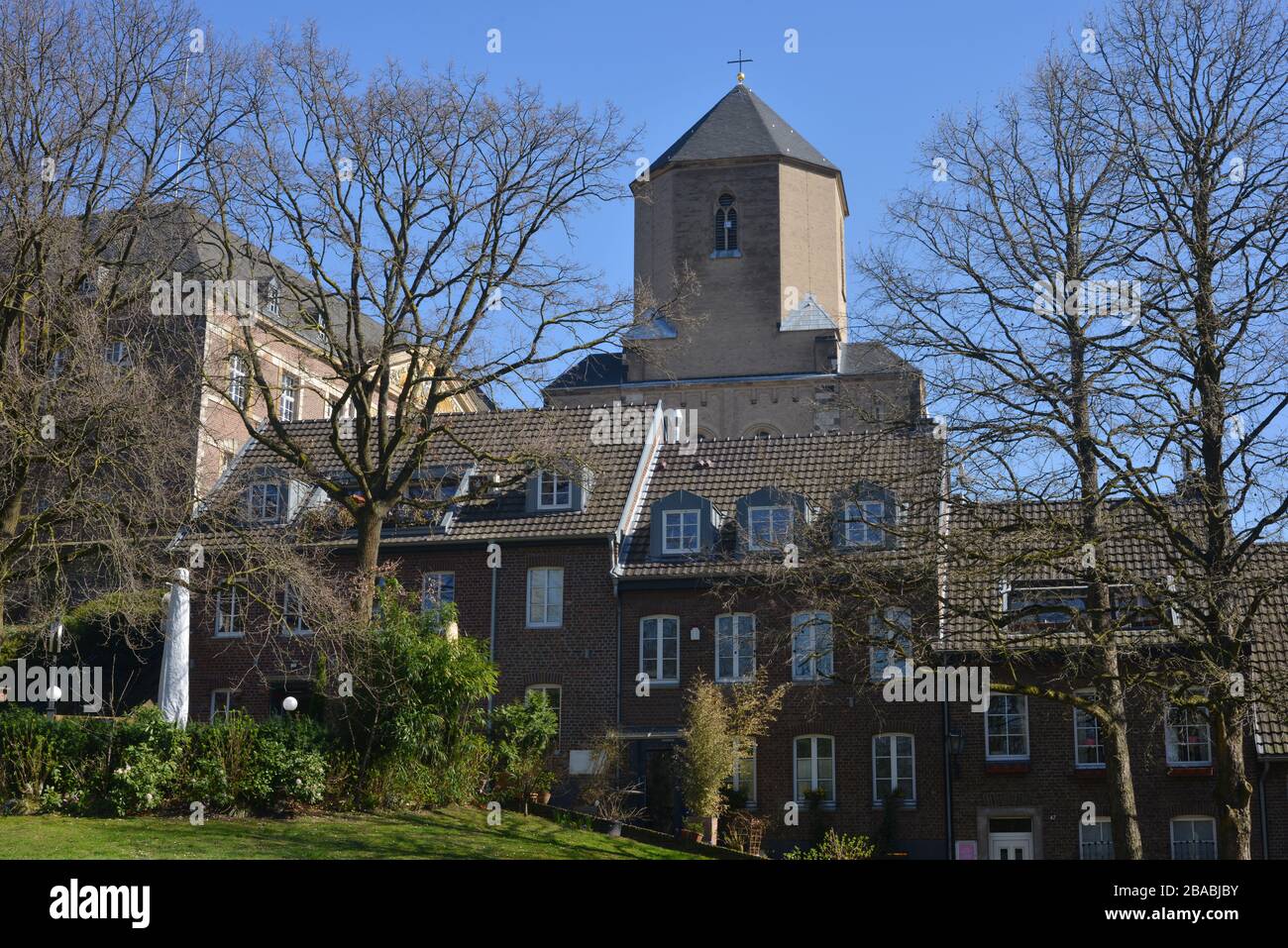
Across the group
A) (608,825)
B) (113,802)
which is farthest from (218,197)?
(608,825)

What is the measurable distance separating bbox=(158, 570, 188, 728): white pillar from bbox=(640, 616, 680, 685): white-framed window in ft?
35.0

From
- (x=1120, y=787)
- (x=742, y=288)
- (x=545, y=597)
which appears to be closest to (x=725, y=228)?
(x=742, y=288)

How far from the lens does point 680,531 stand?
1411 inches

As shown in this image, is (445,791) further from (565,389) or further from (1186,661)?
(565,389)

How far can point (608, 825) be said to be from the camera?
2784 centimetres

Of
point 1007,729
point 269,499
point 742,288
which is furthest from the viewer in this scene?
point 742,288

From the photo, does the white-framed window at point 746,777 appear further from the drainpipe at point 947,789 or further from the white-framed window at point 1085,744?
the white-framed window at point 1085,744

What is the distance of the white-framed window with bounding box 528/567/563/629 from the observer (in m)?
35.6

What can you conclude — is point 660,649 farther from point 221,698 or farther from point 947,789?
point 221,698

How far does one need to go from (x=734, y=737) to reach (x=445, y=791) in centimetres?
736

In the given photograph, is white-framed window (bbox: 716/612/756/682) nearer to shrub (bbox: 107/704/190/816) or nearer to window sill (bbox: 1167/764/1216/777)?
window sill (bbox: 1167/764/1216/777)

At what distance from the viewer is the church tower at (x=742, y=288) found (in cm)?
5822

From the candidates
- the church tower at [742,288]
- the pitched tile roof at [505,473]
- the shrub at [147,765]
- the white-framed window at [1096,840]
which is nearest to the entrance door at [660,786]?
the pitched tile roof at [505,473]

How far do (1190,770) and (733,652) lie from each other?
403 inches
